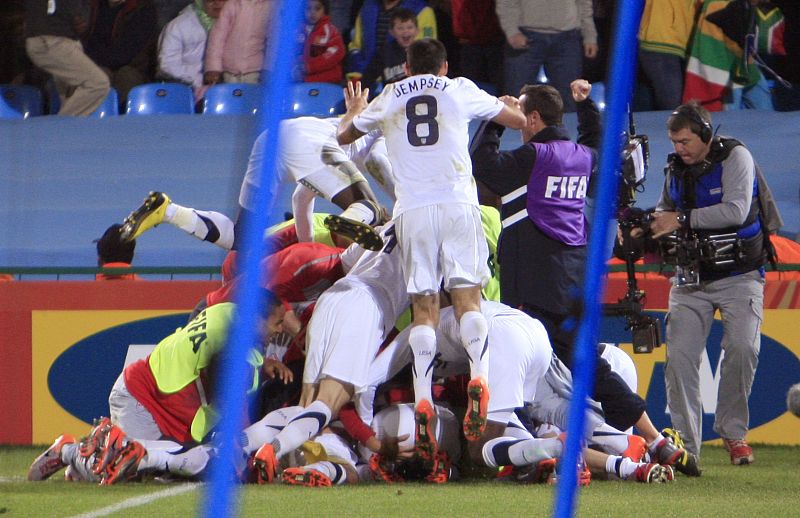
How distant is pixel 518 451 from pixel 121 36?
19.6 ft

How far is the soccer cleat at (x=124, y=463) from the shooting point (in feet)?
17.8

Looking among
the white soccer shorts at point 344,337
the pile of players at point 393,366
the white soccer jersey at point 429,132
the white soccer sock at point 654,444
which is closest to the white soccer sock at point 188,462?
the pile of players at point 393,366

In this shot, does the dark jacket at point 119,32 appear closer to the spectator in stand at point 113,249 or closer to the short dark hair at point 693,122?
the spectator in stand at point 113,249

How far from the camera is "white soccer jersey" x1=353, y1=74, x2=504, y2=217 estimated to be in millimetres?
5934

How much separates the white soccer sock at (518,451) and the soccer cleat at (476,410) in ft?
0.36

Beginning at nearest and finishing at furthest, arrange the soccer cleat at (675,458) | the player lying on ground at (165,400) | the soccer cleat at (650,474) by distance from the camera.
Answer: the player lying on ground at (165,400) → the soccer cleat at (650,474) → the soccer cleat at (675,458)

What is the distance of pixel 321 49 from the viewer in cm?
1020

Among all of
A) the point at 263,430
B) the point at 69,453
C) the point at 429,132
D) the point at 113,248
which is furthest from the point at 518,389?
the point at 113,248

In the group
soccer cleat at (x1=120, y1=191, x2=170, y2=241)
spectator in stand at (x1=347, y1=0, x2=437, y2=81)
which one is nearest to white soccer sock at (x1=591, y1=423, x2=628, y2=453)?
soccer cleat at (x1=120, y1=191, x2=170, y2=241)

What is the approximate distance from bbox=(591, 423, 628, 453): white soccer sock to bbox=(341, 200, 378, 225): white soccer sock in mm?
1546

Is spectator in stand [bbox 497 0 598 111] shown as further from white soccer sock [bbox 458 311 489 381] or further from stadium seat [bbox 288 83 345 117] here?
white soccer sock [bbox 458 311 489 381]

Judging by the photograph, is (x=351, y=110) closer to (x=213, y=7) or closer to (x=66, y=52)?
(x=213, y=7)

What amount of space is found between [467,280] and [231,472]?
3.58 m

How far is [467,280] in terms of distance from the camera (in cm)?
580
